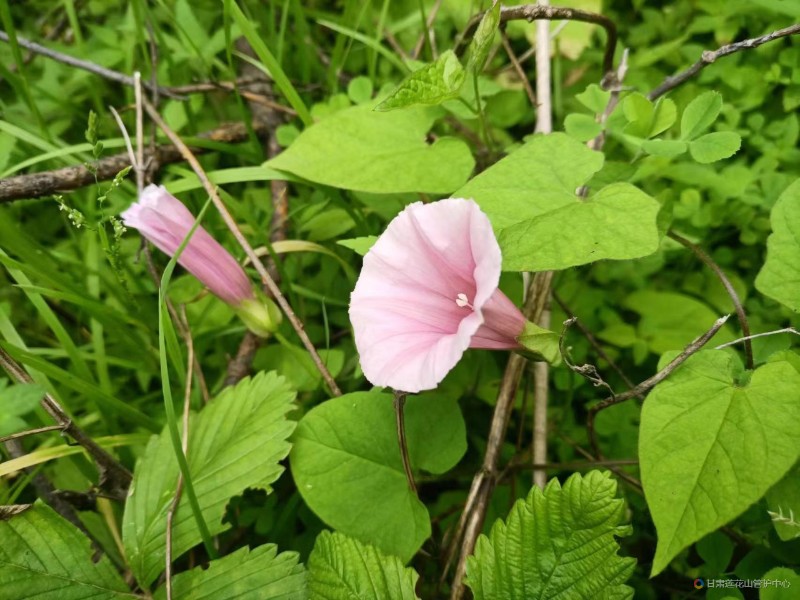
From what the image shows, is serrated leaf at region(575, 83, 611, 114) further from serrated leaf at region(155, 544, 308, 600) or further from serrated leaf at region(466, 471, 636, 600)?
serrated leaf at region(155, 544, 308, 600)

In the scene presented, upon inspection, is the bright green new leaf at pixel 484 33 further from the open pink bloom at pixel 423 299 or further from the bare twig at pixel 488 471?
the bare twig at pixel 488 471

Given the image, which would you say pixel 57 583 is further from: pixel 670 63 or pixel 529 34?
pixel 670 63

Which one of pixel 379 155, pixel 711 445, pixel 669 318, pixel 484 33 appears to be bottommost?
pixel 669 318

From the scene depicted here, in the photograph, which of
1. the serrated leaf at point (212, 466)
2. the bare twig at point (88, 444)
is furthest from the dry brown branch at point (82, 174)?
the serrated leaf at point (212, 466)

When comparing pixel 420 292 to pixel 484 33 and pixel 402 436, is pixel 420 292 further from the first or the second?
pixel 484 33

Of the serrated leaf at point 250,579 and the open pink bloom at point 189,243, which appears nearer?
the serrated leaf at point 250,579

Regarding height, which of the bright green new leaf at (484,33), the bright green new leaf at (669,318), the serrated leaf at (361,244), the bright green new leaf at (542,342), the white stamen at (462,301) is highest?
the bright green new leaf at (484,33)

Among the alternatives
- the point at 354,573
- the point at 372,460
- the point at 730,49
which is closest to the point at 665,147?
the point at 730,49

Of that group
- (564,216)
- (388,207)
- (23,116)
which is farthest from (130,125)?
(564,216)
